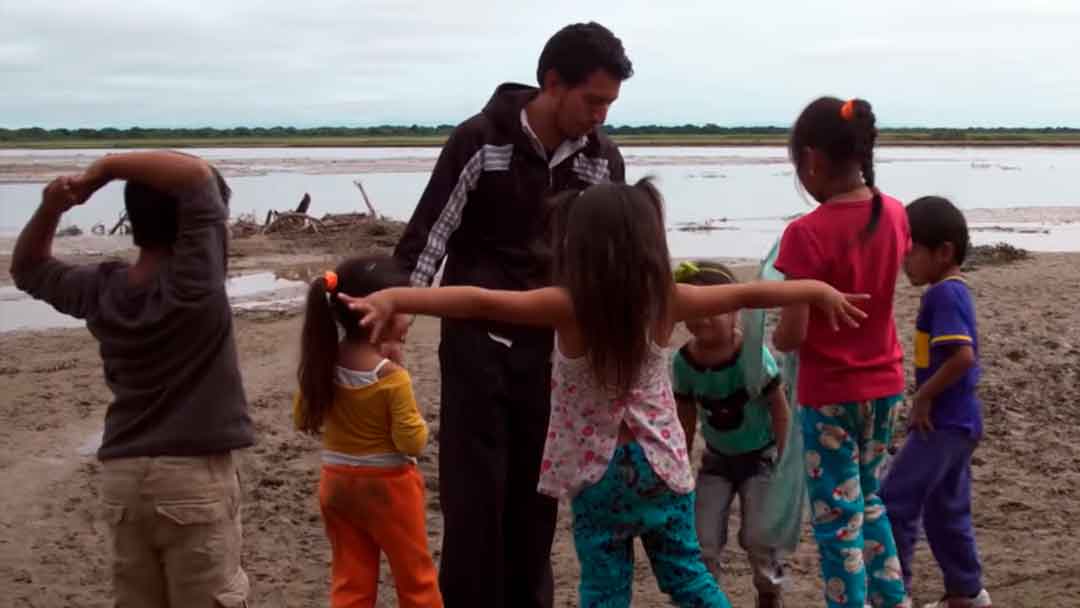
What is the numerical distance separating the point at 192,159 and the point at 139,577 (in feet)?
3.84

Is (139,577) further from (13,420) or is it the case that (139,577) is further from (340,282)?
(13,420)

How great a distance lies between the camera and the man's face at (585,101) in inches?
161

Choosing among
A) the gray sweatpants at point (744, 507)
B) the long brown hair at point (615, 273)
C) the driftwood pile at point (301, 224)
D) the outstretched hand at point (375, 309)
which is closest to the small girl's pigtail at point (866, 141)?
the long brown hair at point (615, 273)

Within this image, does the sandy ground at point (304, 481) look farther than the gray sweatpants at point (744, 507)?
Yes

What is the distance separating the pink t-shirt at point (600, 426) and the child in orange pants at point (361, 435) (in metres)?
0.62

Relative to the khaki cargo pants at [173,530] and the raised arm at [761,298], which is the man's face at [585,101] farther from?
the khaki cargo pants at [173,530]

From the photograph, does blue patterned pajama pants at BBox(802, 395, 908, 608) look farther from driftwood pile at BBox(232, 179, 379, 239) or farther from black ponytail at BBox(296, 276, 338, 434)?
driftwood pile at BBox(232, 179, 379, 239)

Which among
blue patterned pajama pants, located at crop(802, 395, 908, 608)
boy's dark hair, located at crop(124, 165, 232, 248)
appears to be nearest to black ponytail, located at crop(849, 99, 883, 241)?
blue patterned pajama pants, located at crop(802, 395, 908, 608)

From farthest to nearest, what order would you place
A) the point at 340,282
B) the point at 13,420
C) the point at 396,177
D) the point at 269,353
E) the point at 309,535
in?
the point at 396,177 → the point at 269,353 → the point at 13,420 → the point at 309,535 → the point at 340,282

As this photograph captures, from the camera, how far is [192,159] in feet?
11.1

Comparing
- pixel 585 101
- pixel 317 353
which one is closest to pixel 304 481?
pixel 317 353

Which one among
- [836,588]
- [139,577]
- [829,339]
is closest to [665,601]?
[836,588]

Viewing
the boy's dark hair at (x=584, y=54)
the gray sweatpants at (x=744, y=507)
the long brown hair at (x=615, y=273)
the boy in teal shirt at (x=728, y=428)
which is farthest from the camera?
the gray sweatpants at (x=744, y=507)

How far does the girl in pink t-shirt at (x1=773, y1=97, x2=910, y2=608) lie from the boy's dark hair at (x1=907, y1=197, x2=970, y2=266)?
26cm
